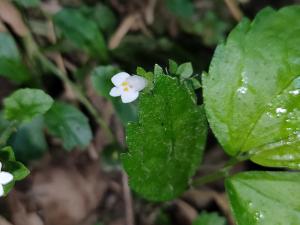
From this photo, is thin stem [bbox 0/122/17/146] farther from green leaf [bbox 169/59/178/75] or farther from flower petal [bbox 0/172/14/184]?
green leaf [bbox 169/59/178/75]

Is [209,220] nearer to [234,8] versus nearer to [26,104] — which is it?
[26,104]

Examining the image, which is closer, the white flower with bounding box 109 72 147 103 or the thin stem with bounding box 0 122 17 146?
the white flower with bounding box 109 72 147 103

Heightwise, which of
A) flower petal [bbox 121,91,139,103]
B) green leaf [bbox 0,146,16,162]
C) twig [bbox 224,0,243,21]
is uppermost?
twig [bbox 224,0,243,21]

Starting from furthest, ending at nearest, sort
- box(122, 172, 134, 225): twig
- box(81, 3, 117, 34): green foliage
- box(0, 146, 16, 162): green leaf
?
box(81, 3, 117, 34): green foliage → box(122, 172, 134, 225): twig → box(0, 146, 16, 162): green leaf

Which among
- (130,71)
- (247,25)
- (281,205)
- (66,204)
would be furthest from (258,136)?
(66,204)

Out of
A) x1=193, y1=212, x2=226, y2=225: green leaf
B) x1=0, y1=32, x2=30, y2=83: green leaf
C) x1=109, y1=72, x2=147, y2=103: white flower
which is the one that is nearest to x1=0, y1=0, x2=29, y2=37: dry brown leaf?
x1=0, y1=32, x2=30, y2=83: green leaf

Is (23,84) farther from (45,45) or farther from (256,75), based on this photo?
(256,75)

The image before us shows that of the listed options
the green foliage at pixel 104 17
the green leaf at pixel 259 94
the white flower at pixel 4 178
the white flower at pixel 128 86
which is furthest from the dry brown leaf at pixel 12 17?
the green leaf at pixel 259 94
